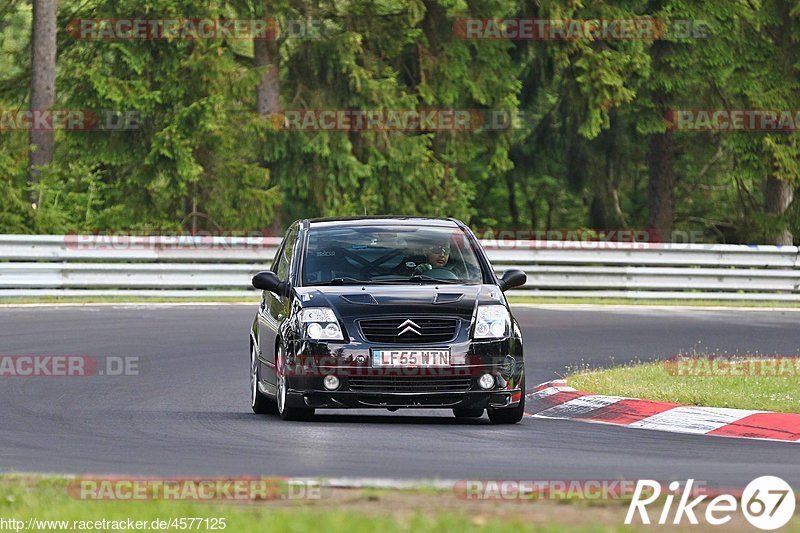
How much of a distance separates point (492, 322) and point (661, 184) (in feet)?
95.3

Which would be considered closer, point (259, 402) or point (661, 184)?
point (259, 402)

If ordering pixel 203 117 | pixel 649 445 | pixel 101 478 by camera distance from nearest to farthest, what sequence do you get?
pixel 101 478
pixel 649 445
pixel 203 117

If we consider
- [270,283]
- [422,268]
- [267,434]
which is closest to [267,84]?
[270,283]

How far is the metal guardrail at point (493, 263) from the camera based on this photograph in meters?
27.1

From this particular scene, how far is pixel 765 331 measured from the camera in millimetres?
23641

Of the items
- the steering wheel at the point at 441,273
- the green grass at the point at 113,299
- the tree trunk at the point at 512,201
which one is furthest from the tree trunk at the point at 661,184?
the steering wheel at the point at 441,273

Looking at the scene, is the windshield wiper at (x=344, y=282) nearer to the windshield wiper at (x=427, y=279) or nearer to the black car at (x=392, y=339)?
the black car at (x=392, y=339)

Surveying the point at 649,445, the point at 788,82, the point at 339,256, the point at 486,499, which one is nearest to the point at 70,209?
the point at 788,82

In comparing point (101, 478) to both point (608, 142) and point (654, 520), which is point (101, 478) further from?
point (608, 142)

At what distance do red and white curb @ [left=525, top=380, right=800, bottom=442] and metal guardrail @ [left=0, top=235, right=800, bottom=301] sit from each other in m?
13.5

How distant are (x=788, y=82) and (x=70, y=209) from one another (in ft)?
54.1

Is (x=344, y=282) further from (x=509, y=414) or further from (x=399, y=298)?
(x=509, y=414)

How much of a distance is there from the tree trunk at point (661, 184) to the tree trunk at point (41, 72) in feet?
48.8

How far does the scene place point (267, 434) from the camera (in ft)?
39.0
